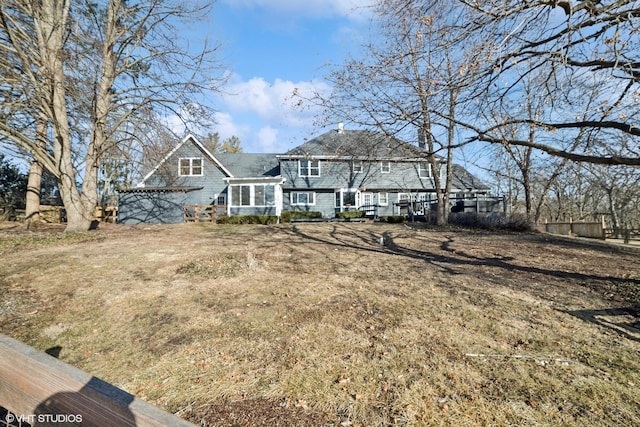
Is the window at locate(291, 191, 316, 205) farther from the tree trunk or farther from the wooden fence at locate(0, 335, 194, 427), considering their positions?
the wooden fence at locate(0, 335, 194, 427)

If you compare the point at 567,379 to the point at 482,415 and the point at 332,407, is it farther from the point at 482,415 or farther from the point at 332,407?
the point at 332,407

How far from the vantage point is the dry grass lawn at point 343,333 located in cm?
271

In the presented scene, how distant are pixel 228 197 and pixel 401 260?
54.5ft

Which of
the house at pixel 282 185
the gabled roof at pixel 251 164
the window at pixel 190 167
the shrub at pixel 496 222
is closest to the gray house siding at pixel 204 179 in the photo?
the house at pixel 282 185

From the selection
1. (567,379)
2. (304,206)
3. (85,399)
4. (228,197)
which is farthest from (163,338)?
(304,206)

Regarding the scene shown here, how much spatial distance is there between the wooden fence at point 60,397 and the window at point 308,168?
2343 centimetres

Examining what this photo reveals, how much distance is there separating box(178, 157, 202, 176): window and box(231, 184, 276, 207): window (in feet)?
10.4

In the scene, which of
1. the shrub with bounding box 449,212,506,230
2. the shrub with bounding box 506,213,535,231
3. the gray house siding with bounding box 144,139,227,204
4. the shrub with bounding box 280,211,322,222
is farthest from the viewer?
the gray house siding with bounding box 144,139,227,204

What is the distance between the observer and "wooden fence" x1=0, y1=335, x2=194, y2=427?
1069mm

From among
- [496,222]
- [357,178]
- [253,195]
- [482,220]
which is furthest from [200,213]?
[496,222]

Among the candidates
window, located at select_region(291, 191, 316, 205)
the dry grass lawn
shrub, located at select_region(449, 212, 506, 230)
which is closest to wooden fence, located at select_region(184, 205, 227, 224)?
window, located at select_region(291, 191, 316, 205)

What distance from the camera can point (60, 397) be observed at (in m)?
1.28

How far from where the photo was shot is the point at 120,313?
4633mm

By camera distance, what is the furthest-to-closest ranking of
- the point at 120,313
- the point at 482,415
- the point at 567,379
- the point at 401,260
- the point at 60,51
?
the point at 60,51 < the point at 401,260 < the point at 120,313 < the point at 567,379 < the point at 482,415
